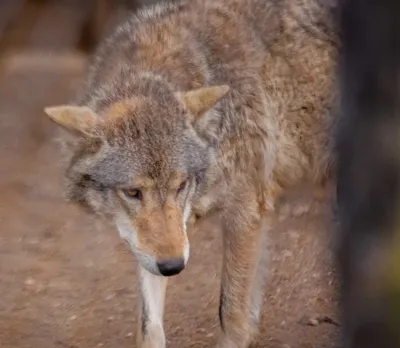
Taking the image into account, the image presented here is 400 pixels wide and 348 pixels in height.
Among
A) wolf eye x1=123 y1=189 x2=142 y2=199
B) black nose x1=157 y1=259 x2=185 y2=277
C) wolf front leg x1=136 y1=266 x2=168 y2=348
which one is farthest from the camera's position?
wolf front leg x1=136 y1=266 x2=168 y2=348

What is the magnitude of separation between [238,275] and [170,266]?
810 millimetres

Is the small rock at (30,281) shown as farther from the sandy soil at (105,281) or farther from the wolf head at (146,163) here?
the wolf head at (146,163)

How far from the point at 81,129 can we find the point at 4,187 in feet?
9.26

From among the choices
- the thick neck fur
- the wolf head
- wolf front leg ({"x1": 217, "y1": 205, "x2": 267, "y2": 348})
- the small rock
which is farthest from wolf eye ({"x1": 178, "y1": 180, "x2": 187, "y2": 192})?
the small rock

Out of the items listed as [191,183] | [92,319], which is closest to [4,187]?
[92,319]

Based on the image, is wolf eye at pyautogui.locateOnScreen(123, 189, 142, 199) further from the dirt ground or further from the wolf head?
the dirt ground

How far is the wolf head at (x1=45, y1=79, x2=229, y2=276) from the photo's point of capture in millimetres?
2908

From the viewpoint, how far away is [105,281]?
4434 millimetres

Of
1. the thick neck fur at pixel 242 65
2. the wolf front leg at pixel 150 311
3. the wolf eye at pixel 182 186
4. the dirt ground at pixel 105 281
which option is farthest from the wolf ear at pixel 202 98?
the wolf front leg at pixel 150 311

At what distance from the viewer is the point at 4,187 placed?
18.8 feet

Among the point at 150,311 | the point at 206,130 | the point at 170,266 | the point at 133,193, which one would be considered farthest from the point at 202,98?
the point at 150,311

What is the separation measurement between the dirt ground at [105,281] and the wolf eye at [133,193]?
0.31 metres

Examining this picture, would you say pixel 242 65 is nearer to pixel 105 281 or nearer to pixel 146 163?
pixel 146 163

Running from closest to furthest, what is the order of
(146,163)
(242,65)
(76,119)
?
1. (146,163)
2. (76,119)
3. (242,65)
